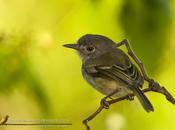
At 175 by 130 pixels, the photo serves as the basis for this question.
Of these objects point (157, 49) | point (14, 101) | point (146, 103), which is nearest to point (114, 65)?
point (146, 103)

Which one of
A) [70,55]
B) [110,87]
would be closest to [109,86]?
[110,87]

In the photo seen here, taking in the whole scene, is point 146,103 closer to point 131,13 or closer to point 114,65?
point 114,65

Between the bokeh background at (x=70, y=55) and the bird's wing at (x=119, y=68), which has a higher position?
the bokeh background at (x=70, y=55)

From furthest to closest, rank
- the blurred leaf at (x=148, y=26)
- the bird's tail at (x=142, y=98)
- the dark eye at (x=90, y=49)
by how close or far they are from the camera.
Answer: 1. the blurred leaf at (x=148, y=26)
2. the dark eye at (x=90, y=49)
3. the bird's tail at (x=142, y=98)

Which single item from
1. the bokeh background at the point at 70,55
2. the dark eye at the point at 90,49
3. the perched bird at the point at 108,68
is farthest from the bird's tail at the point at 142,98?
the bokeh background at the point at 70,55

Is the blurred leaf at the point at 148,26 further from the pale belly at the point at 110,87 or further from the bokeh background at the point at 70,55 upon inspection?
the pale belly at the point at 110,87

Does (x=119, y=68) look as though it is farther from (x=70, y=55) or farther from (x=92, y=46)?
(x=70, y=55)
